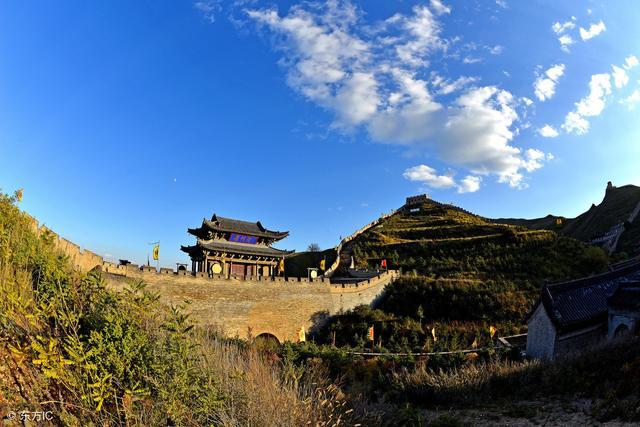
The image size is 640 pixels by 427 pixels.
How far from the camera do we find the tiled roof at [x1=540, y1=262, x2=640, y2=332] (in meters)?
14.4

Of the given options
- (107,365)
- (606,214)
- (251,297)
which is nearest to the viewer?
(107,365)

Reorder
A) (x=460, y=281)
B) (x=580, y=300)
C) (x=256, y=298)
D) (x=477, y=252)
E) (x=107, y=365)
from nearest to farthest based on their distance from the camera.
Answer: (x=107, y=365)
(x=580, y=300)
(x=256, y=298)
(x=460, y=281)
(x=477, y=252)

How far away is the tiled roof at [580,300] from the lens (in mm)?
14438

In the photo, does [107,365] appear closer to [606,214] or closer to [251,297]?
[251,297]

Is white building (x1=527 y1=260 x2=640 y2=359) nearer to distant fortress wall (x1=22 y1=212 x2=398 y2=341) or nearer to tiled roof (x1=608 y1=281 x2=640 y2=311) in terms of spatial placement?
tiled roof (x1=608 y1=281 x2=640 y2=311)

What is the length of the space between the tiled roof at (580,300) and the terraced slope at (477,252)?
10746 mm

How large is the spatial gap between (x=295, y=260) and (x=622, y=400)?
45363 millimetres

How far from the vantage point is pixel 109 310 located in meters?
4.22

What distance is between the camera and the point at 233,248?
2964cm

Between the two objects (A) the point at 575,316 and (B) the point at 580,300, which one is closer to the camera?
(A) the point at 575,316

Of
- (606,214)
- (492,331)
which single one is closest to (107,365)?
(492,331)

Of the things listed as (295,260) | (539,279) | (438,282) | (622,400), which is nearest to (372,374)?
(622,400)

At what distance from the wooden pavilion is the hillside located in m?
33.8

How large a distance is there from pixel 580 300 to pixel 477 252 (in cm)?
2153
